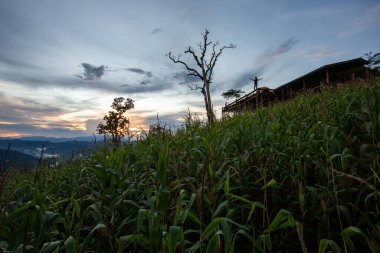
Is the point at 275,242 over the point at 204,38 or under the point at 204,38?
under

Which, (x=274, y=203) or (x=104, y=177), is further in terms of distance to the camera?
(x=104, y=177)

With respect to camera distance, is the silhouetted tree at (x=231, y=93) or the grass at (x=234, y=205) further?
the silhouetted tree at (x=231, y=93)

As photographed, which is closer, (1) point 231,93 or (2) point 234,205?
(2) point 234,205

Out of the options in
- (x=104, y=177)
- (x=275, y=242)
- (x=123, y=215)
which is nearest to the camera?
(x=275, y=242)

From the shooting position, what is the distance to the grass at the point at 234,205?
7.22ft

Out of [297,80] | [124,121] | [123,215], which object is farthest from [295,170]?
[124,121]

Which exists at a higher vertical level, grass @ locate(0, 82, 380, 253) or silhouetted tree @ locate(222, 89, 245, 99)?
silhouetted tree @ locate(222, 89, 245, 99)

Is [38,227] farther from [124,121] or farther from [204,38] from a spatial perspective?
[124,121]

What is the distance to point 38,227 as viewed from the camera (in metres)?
2.36

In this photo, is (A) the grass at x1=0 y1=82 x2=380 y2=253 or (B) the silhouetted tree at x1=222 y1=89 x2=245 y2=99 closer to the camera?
(A) the grass at x1=0 y1=82 x2=380 y2=253

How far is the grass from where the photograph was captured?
7.22 feet

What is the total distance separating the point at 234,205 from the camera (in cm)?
286

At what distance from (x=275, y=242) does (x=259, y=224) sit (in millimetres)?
313

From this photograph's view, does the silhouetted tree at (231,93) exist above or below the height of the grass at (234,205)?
above
